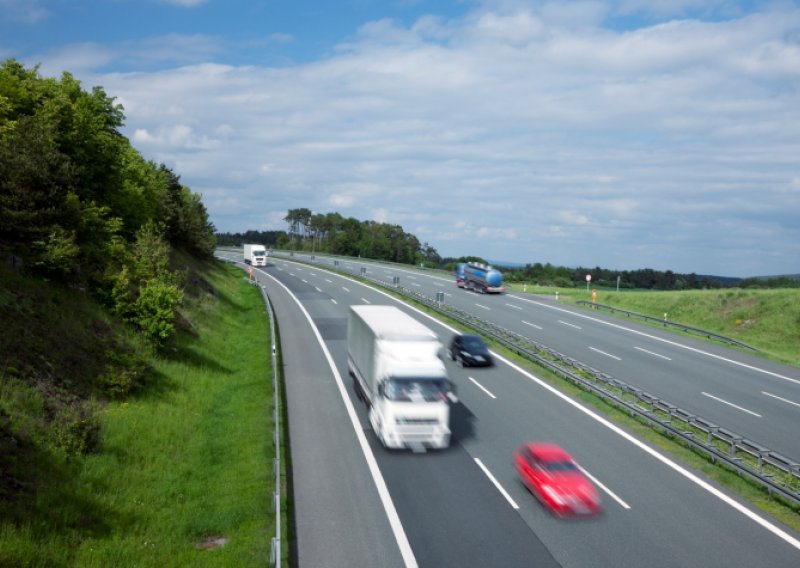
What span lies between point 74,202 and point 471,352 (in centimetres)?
2001

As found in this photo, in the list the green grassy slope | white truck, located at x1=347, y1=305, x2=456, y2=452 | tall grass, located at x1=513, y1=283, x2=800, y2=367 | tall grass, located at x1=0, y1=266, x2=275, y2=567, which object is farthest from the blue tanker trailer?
white truck, located at x1=347, y1=305, x2=456, y2=452

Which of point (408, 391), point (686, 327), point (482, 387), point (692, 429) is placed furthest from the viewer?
point (686, 327)

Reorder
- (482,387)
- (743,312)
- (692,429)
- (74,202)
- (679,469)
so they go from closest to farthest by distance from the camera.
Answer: (679,469) < (692,429) < (74,202) < (482,387) < (743,312)

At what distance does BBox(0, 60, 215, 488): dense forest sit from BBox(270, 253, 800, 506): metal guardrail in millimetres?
19079

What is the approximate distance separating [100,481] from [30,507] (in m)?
2.93

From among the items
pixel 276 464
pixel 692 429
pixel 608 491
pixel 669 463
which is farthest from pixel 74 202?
pixel 692 429

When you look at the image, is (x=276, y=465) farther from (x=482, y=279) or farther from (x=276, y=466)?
(x=482, y=279)

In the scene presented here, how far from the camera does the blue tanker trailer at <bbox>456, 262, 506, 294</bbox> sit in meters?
62.9

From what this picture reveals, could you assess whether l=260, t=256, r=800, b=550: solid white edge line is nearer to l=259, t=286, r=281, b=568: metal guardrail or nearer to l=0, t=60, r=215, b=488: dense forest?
l=259, t=286, r=281, b=568: metal guardrail

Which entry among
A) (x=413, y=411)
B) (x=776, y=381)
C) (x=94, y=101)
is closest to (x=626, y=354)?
(x=776, y=381)

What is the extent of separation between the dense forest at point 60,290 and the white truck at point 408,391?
8.92 metres

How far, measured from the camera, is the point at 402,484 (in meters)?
17.6

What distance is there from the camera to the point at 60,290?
2542 centimetres

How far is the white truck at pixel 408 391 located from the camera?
1967 centimetres
